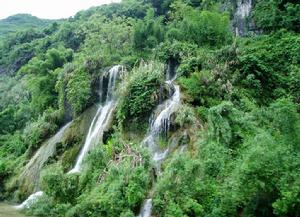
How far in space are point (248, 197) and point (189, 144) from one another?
24.7 feet

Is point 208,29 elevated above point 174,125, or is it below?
above

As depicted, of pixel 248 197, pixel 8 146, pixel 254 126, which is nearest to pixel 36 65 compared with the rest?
pixel 8 146

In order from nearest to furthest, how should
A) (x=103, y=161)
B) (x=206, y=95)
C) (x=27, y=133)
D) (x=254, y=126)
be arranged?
1. (x=254, y=126)
2. (x=103, y=161)
3. (x=206, y=95)
4. (x=27, y=133)

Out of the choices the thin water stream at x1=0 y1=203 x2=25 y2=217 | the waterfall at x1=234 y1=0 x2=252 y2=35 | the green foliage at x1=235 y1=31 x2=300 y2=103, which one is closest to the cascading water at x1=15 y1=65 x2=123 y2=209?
the thin water stream at x1=0 y1=203 x2=25 y2=217

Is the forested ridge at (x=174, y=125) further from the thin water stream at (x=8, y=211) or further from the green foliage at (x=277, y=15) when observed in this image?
the thin water stream at (x=8, y=211)

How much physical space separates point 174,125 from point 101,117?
665 centimetres

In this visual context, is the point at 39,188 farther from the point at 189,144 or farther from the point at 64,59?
the point at 64,59

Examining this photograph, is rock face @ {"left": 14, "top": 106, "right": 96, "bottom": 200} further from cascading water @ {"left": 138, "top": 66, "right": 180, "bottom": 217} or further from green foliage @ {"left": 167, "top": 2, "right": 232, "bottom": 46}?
green foliage @ {"left": 167, "top": 2, "right": 232, "bottom": 46}

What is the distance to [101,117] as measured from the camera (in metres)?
27.8

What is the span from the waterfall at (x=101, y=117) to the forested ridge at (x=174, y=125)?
0.08 meters

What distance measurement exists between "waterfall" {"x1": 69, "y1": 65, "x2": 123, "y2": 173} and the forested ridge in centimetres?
8

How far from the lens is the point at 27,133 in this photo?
3547 cm

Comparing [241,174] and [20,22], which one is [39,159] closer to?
[241,174]

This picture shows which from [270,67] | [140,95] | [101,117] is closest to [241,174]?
[140,95]
